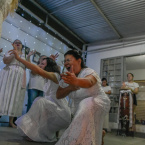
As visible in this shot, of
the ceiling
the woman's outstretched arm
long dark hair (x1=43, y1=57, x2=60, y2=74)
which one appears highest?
the ceiling

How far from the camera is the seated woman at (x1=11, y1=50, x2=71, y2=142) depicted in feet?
6.15

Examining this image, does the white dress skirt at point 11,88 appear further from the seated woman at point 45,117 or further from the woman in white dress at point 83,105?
the woman in white dress at point 83,105

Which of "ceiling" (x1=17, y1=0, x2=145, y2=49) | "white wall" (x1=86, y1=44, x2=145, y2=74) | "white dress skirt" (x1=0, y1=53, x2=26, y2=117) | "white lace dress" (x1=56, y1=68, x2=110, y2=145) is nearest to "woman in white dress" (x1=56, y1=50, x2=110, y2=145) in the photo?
"white lace dress" (x1=56, y1=68, x2=110, y2=145)

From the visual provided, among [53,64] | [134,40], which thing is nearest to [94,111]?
[53,64]

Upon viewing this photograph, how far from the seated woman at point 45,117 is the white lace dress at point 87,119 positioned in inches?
18.0

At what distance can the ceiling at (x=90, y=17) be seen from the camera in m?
4.75

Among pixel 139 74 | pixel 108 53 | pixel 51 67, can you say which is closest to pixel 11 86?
pixel 51 67

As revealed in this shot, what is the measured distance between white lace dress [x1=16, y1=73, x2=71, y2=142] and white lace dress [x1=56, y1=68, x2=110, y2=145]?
45cm

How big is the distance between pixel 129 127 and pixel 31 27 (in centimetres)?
385

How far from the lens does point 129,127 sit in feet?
13.9

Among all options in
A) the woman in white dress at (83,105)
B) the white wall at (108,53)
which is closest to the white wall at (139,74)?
the white wall at (108,53)

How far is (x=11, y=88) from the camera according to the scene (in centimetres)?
323

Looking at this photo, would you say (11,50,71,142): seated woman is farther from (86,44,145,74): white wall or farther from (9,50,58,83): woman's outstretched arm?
(86,44,145,74): white wall

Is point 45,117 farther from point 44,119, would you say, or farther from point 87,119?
point 87,119
